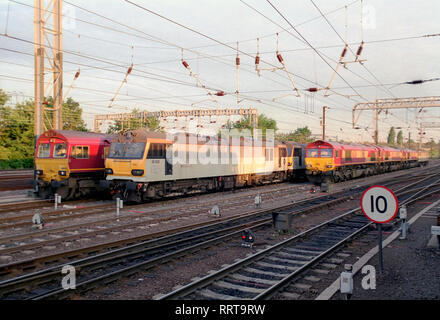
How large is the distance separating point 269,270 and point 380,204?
8.46 feet

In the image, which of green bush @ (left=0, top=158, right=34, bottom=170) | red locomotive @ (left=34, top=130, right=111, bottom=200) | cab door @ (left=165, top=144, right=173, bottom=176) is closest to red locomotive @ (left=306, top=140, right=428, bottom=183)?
cab door @ (left=165, top=144, right=173, bottom=176)

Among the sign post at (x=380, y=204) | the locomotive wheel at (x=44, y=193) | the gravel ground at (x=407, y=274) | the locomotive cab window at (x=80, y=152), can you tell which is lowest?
the gravel ground at (x=407, y=274)

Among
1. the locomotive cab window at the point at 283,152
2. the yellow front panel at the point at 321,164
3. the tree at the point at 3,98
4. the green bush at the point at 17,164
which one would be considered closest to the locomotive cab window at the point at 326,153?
the yellow front panel at the point at 321,164

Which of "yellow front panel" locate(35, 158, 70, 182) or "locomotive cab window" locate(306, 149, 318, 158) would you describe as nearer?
"yellow front panel" locate(35, 158, 70, 182)

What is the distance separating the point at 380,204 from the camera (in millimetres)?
6797

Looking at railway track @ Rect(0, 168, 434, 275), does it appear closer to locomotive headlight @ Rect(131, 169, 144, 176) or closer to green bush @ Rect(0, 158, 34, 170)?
locomotive headlight @ Rect(131, 169, 144, 176)

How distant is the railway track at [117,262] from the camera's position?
6.18m

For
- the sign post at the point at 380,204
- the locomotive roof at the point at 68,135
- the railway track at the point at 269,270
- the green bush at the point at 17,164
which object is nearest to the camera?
the railway track at the point at 269,270

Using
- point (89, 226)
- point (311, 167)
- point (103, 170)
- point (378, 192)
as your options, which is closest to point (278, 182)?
point (311, 167)

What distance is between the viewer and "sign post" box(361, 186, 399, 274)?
6.65m

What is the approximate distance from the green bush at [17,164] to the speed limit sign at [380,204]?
126 ft

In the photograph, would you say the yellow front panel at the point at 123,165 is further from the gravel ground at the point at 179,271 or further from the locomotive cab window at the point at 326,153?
the locomotive cab window at the point at 326,153

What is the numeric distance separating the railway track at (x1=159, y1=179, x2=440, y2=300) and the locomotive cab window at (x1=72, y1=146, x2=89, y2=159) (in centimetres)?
1202

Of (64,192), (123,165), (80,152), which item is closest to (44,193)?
(64,192)
